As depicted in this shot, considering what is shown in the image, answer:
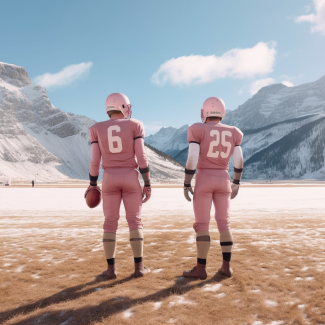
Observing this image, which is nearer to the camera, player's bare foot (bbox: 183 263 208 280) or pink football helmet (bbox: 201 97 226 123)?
player's bare foot (bbox: 183 263 208 280)

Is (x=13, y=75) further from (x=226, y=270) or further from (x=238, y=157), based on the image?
(x=226, y=270)

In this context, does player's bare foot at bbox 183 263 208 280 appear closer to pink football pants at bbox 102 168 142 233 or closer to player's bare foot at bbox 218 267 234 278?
player's bare foot at bbox 218 267 234 278

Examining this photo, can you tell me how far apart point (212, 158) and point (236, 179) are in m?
0.76

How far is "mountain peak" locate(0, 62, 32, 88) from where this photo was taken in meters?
126

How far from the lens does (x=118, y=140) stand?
4.30m

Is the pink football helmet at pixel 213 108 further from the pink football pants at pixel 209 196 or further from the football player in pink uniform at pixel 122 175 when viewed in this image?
the football player in pink uniform at pixel 122 175

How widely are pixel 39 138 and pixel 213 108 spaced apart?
4585 inches

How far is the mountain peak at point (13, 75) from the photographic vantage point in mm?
125750

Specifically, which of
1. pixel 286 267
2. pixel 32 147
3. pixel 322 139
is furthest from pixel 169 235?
pixel 322 139

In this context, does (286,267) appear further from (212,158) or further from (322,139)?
(322,139)

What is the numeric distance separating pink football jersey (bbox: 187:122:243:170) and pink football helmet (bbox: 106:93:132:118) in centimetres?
115

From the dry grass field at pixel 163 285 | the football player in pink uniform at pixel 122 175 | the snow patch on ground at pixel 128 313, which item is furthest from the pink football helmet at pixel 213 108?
the snow patch on ground at pixel 128 313

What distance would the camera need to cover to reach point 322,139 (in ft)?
504


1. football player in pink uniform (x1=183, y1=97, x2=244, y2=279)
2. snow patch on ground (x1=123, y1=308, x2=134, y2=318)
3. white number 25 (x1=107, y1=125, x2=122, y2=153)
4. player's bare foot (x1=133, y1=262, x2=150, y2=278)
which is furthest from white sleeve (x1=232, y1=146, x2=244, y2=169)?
snow patch on ground (x1=123, y1=308, x2=134, y2=318)
